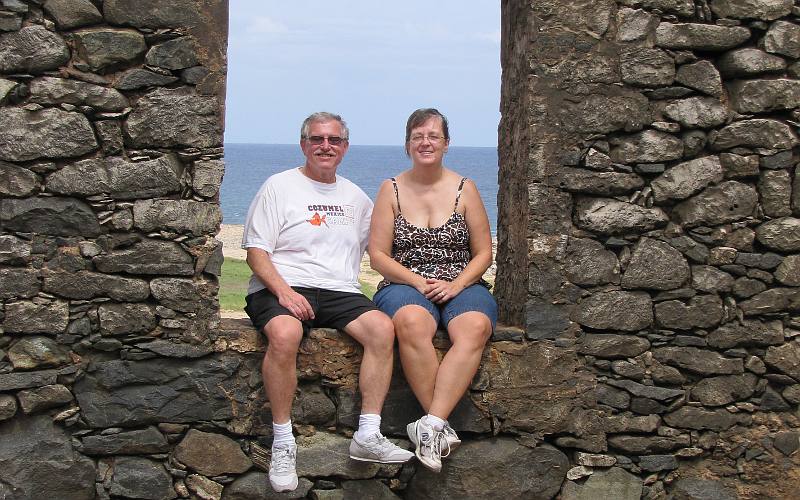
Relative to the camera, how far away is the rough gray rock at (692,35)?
472 centimetres

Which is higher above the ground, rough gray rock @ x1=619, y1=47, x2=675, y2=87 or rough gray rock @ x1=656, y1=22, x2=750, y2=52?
rough gray rock @ x1=656, y1=22, x2=750, y2=52

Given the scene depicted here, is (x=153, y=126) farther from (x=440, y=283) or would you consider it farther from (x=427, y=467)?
(x=427, y=467)

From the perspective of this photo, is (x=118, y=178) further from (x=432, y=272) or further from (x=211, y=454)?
(x=432, y=272)

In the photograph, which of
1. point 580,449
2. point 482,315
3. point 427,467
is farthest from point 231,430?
point 580,449

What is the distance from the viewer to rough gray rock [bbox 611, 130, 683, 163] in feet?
15.6

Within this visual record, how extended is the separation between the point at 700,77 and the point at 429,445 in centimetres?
211

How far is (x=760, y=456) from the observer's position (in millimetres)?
4996

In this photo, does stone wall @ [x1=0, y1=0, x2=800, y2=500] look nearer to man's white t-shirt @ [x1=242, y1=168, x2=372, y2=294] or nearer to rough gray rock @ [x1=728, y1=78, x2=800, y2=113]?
rough gray rock @ [x1=728, y1=78, x2=800, y2=113]

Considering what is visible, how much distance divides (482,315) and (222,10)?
1798 mm

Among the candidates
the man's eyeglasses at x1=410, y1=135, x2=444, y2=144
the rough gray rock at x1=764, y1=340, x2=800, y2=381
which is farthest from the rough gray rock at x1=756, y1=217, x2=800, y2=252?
the man's eyeglasses at x1=410, y1=135, x2=444, y2=144

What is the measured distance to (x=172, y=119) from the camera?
14.8ft

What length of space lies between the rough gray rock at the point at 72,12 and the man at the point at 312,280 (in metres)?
1.06

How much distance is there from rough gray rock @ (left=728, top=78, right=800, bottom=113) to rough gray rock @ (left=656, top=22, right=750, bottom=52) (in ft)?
0.75

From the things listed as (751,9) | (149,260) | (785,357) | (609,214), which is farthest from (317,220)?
(785,357)
